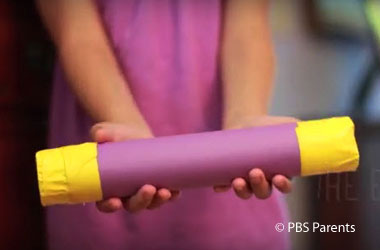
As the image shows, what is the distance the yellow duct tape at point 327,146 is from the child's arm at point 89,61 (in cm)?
16

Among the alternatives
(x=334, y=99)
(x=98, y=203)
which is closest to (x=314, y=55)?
(x=334, y=99)

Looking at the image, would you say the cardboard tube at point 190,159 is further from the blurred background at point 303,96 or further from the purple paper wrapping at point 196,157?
the blurred background at point 303,96

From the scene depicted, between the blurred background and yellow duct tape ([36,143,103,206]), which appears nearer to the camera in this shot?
yellow duct tape ([36,143,103,206])

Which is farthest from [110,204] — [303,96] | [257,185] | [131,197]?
[303,96]

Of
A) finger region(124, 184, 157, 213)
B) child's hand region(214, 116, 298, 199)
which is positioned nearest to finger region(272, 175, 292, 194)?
child's hand region(214, 116, 298, 199)

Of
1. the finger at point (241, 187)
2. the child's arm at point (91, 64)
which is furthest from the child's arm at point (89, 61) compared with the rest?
the finger at point (241, 187)

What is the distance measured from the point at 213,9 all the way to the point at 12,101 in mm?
229

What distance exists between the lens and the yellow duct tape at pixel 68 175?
1.88 ft

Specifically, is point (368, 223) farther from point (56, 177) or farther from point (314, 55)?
point (56, 177)

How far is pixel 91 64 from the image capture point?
670mm

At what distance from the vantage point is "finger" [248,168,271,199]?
0.59 metres

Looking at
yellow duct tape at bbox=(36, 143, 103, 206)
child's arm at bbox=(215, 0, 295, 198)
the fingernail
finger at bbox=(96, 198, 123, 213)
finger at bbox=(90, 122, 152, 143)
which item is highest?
child's arm at bbox=(215, 0, 295, 198)

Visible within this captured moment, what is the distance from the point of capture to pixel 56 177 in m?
0.57

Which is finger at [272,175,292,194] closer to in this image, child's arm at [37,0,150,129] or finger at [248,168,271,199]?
finger at [248,168,271,199]
